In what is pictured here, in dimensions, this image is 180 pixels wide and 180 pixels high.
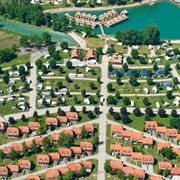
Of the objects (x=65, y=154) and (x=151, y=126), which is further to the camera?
(x=151, y=126)

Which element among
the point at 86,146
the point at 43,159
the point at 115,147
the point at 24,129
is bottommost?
the point at 43,159

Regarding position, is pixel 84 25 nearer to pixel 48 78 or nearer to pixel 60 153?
pixel 48 78

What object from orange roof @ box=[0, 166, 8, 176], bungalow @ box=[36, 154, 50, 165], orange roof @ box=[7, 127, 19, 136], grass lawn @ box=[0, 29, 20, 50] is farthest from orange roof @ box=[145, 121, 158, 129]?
grass lawn @ box=[0, 29, 20, 50]

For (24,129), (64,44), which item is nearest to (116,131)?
(24,129)

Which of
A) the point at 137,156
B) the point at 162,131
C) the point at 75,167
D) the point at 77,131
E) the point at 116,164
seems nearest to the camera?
the point at 75,167

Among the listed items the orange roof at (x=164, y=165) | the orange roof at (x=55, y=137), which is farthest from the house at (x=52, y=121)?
the orange roof at (x=164, y=165)

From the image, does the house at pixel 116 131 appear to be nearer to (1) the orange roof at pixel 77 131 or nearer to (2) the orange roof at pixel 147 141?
(2) the orange roof at pixel 147 141

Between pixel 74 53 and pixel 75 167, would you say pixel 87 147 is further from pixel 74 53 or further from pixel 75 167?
pixel 74 53
